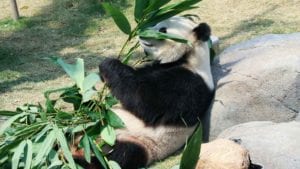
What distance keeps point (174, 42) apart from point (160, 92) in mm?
397

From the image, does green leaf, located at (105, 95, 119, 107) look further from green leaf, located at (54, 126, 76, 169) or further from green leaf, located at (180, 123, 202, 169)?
green leaf, located at (180, 123, 202, 169)

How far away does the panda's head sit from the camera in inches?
152

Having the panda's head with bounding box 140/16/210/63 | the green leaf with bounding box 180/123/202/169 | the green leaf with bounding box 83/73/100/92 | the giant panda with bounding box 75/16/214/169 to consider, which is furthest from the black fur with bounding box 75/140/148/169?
the green leaf with bounding box 180/123/202/169

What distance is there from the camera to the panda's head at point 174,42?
385 centimetres

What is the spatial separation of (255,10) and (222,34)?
44.7 inches

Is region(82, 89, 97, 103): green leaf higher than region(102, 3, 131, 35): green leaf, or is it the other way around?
region(102, 3, 131, 35): green leaf

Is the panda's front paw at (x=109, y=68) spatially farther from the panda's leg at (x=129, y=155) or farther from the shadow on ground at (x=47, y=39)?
the shadow on ground at (x=47, y=39)

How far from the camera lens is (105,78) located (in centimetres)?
384

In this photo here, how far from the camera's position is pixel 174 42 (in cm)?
389

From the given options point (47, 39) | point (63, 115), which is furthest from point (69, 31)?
point (63, 115)

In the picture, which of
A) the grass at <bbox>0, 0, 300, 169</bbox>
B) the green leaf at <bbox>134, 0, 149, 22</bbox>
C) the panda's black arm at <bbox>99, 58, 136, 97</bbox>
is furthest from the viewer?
the grass at <bbox>0, 0, 300, 169</bbox>

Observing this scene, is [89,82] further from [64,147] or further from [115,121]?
[64,147]

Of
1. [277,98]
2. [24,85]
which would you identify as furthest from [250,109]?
[24,85]

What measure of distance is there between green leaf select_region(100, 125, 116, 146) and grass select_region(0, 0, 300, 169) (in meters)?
1.94
